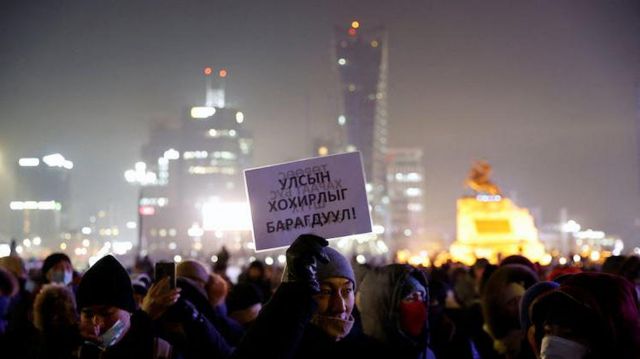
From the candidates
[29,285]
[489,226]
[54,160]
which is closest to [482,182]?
[489,226]

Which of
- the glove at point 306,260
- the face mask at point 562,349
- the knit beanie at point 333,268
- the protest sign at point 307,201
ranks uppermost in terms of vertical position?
the protest sign at point 307,201

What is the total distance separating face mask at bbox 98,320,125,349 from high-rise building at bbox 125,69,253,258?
Result: 128m

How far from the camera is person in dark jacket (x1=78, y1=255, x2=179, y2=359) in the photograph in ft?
13.7

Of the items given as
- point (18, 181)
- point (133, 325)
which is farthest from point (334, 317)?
point (18, 181)

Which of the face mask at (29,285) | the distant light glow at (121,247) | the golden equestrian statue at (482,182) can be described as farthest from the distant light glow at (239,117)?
the face mask at (29,285)

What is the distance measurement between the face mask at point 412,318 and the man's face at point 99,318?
1.43m

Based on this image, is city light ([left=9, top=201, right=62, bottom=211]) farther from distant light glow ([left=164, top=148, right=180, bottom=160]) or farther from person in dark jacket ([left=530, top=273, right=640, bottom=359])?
distant light glow ([left=164, top=148, right=180, bottom=160])

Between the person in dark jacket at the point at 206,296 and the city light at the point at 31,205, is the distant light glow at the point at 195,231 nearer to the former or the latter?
the city light at the point at 31,205

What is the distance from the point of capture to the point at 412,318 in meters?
4.48

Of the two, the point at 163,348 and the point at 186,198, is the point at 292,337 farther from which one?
the point at 186,198

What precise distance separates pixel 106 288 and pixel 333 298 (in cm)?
116

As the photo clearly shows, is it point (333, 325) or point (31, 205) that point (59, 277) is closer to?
point (333, 325)

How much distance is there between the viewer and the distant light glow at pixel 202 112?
562 feet

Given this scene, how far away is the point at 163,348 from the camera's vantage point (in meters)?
4.58
